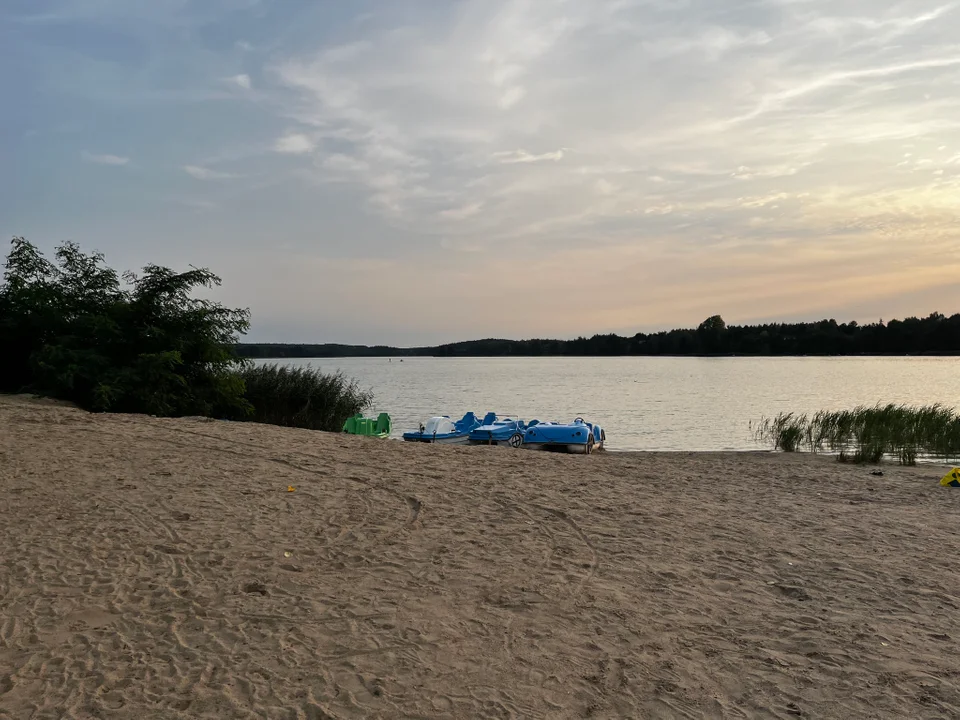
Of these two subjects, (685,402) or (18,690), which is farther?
(685,402)

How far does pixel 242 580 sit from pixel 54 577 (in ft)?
4.51

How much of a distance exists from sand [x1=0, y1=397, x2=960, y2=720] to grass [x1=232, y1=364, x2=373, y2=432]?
11.3m

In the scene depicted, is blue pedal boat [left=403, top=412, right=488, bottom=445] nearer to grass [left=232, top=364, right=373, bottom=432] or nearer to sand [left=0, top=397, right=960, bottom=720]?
grass [left=232, top=364, right=373, bottom=432]

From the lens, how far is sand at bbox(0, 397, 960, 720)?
11.8ft

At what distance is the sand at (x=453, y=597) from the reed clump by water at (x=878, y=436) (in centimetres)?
677

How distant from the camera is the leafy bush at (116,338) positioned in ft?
50.4

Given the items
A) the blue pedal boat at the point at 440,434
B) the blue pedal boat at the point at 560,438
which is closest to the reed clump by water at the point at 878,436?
the blue pedal boat at the point at 560,438

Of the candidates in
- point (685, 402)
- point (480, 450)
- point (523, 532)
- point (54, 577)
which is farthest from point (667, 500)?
point (685, 402)

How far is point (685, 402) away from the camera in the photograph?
42.8 meters

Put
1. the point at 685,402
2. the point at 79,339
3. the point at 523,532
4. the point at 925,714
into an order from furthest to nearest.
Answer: the point at 685,402
the point at 79,339
the point at 523,532
the point at 925,714

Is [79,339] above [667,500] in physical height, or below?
above

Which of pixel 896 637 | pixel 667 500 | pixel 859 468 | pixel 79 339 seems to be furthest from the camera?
pixel 79 339

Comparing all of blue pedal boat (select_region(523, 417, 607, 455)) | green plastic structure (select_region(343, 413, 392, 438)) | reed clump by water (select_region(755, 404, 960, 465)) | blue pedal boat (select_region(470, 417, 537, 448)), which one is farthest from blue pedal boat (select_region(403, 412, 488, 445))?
reed clump by water (select_region(755, 404, 960, 465))

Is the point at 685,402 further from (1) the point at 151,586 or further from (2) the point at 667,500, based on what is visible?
(1) the point at 151,586
